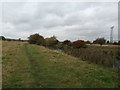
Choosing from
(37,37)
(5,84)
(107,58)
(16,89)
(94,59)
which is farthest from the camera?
(37,37)

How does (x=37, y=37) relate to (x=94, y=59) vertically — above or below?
above

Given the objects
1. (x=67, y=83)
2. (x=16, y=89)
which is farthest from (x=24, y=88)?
(x=67, y=83)

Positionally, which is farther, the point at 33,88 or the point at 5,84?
the point at 5,84

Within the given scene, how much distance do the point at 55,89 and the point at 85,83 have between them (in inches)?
70.0

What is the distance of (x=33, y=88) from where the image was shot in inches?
247

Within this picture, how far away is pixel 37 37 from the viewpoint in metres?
73.6

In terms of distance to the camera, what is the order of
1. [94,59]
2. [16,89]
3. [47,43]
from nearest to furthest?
[16,89] < [94,59] < [47,43]

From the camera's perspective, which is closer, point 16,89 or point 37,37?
point 16,89

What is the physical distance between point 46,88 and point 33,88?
527 millimetres

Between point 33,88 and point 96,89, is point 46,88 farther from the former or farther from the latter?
point 96,89

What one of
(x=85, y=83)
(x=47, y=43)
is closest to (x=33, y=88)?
(x=85, y=83)

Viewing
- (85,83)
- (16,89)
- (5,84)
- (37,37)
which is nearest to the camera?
(16,89)

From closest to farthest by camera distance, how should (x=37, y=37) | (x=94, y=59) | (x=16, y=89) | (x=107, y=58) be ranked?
(x=16, y=89) → (x=107, y=58) → (x=94, y=59) → (x=37, y=37)

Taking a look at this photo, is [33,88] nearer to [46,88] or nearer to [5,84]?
[46,88]
